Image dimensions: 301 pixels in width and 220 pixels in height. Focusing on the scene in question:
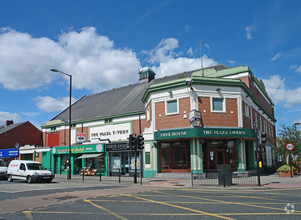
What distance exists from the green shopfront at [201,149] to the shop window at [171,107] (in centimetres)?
194

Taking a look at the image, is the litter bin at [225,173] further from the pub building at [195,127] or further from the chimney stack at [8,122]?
the chimney stack at [8,122]

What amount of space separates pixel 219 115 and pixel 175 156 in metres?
5.39

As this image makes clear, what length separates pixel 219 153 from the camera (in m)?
24.7

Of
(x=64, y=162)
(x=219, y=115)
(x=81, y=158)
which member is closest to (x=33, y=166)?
(x=81, y=158)

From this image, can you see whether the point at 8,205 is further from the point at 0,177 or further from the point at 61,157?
the point at 61,157

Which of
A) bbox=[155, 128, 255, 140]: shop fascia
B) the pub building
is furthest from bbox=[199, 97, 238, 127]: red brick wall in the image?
bbox=[155, 128, 255, 140]: shop fascia

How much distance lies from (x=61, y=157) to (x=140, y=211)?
2930 cm

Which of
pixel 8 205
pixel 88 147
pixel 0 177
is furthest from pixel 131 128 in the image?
pixel 8 205

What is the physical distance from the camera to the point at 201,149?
23641 mm

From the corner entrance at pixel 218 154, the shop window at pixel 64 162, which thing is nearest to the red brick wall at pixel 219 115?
the corner entrance at pixel 218 154

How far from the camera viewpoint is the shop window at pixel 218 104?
2434 centimetres

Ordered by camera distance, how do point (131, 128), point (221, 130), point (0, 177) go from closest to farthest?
point (221, 130) < point (0, 177) < point (131, 128)

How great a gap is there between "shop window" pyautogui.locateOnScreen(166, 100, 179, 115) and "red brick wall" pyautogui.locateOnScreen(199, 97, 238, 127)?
2.25m

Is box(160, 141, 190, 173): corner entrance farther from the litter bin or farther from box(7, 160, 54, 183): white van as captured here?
box(7, 160, 54, 183): white van
